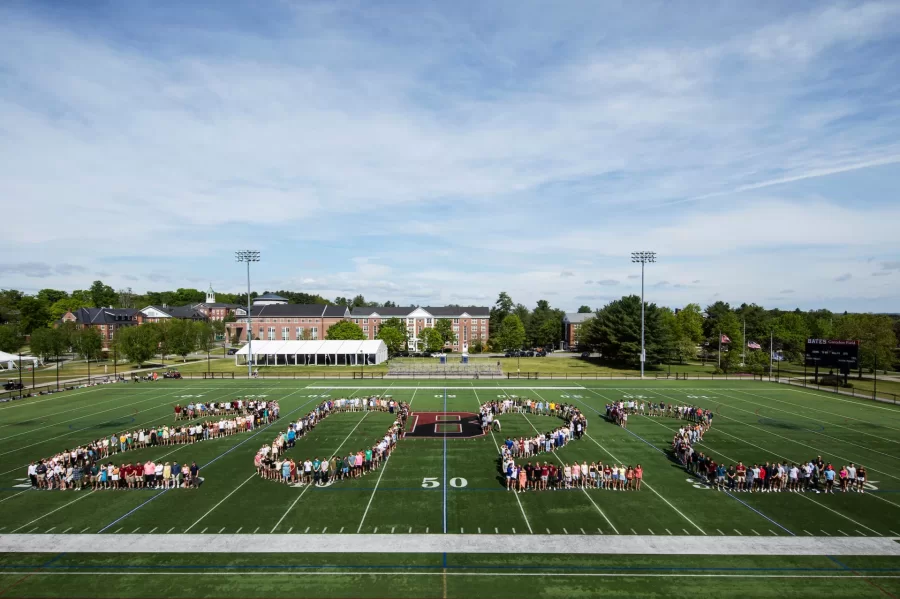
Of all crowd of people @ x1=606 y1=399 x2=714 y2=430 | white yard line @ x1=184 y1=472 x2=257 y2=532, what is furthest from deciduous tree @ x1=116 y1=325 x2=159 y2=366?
crowd of people @ x1=606 y1=399 x2=714 y2=430

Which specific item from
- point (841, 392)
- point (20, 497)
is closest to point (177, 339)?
point (20, 497)

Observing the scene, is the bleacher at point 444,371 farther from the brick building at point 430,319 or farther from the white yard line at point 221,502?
the brick building at point 430,319

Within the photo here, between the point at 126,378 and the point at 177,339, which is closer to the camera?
the point at 126,378

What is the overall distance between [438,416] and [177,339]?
62.6 m

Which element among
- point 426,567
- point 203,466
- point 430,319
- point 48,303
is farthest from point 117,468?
point 48,303

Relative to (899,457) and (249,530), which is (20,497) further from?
(899,457)

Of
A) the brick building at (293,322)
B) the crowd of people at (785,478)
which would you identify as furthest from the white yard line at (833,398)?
the brick building at (293,322)

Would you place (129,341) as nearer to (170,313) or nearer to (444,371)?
(444,371)

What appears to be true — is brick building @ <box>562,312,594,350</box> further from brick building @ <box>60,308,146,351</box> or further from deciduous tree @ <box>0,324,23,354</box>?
deciduous tree @ <box>0,324,23,354</box>

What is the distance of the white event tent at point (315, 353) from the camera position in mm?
73375

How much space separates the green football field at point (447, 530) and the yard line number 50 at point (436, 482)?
0.13 m

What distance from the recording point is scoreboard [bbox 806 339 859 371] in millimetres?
48188

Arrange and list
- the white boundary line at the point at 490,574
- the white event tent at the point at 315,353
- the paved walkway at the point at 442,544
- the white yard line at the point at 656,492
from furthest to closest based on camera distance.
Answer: the white event tent at the point at 315,353
the white yard line at the point at 656,492
the paved walkway at the point at 442,544
the white boundary line at the point at 490,574

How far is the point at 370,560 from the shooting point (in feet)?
48.1
